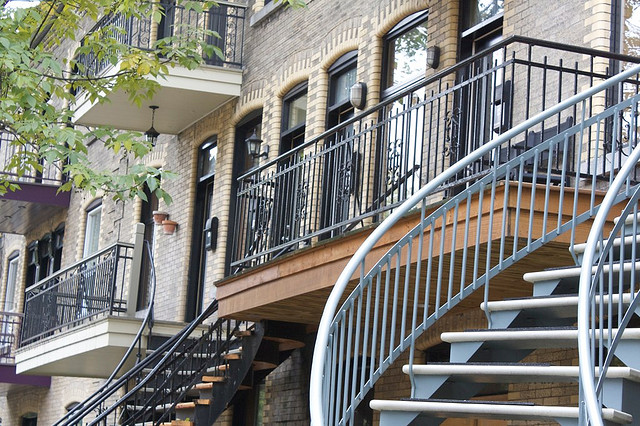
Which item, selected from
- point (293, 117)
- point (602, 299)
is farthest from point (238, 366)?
point (602, 299)

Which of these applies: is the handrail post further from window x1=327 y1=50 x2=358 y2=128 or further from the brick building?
window x1=327 y1=50 x2=358 y2=128

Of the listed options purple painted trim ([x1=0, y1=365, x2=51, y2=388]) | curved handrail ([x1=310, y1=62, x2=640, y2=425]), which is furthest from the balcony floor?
curved handrail ([x1=310, y1=62, x2=640, y2=425])

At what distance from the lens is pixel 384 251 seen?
30.4ft

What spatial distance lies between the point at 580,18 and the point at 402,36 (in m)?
3.27

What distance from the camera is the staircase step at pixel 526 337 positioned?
278 inches

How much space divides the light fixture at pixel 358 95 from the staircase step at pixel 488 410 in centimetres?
575

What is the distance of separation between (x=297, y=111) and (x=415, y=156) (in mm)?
5447

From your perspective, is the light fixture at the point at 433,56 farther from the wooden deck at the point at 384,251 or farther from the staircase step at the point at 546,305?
the staircase step at the point at 546,305

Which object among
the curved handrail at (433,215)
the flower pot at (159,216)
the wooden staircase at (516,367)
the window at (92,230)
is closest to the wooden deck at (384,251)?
the curved handrail at (433,215)

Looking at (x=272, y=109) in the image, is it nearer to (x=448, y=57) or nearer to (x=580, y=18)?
(x=448, y=57)

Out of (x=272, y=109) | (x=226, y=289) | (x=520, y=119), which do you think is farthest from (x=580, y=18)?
(x=272, y=109)

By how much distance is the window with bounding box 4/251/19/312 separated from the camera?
25.7 meters

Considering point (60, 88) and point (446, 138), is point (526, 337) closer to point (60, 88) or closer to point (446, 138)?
point (446, 138)

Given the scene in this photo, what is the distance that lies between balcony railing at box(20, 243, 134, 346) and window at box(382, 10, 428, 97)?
15.1ft
